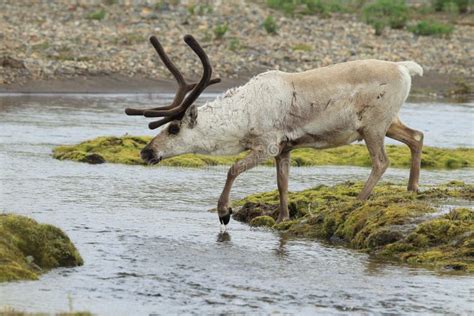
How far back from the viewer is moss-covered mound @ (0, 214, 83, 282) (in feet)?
34.3

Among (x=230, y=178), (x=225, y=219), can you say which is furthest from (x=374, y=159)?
(x=225, y=219)

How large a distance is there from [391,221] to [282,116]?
1992 mm

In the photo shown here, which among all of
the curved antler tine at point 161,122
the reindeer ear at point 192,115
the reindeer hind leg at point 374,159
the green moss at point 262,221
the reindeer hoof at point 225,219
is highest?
the reindeer ear at point 192,115

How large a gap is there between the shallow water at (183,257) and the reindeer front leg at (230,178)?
238mm

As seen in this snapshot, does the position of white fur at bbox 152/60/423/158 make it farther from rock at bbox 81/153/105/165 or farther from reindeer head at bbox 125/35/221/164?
rock at bbox 81/153/105/165

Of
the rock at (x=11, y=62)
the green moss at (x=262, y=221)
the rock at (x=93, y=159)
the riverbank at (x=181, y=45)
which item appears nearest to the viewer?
the green moss at (x=262, y=221)

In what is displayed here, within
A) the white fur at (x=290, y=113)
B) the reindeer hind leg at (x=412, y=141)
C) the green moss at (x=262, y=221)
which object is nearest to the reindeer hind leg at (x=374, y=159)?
the white fur at (x=290, y=113)

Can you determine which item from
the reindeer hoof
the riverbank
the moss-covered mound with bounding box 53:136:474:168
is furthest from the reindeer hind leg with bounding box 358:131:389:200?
the riverbank

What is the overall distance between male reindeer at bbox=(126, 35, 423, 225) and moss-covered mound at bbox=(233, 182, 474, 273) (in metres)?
0.54

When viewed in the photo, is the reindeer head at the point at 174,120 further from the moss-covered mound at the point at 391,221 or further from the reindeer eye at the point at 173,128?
the moss-covered mound at the point at 391,221

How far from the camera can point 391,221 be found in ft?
40.7

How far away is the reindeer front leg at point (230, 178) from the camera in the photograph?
13.4 metres

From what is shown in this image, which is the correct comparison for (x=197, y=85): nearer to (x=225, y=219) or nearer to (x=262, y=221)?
(x=225, y=219)

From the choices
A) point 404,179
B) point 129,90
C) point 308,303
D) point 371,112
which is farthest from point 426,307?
point 129,90
